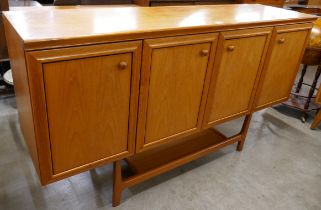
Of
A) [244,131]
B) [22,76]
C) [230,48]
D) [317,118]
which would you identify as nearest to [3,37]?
[22,76]

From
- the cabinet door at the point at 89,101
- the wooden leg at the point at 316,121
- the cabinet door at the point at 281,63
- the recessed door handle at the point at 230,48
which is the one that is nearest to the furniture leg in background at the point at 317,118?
the wooden leg at the point at 316,121

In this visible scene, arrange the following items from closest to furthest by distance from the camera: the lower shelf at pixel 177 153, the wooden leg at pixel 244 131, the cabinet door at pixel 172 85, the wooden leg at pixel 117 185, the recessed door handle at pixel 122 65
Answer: the recessed door handle at pixel 122 65, the cabinet door at pixel 172 85, the wooden leg at pixel 117 185, the lower shelf at pixel 177 153, the wooden leg at pixel 244 131

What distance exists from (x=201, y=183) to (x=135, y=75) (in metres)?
0.98

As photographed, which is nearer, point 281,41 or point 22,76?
point 22,76

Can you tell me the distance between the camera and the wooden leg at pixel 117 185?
59.1 inches

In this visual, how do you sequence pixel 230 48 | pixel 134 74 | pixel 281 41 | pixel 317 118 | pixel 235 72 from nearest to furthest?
pixel 134 74 → pixel 230 48 → pixel 235 72 → pixel 281 41 → pixel 317 118

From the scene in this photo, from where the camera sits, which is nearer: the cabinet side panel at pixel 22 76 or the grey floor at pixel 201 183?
the cabinet side panel at pixel 22 76

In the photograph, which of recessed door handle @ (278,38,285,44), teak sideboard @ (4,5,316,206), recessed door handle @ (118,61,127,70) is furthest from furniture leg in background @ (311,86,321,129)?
recessed door handle @ (118,61,127,70)

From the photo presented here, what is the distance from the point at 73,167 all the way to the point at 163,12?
3.20 ft

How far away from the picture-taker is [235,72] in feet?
5.46

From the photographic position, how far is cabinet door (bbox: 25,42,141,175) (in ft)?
3.37

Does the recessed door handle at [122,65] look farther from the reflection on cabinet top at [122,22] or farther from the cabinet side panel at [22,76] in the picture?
the cabinet side panel at [22,76]

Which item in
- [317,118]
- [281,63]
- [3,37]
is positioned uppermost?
[281,63]

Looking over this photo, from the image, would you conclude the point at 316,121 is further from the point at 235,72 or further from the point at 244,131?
the point at 235,72
